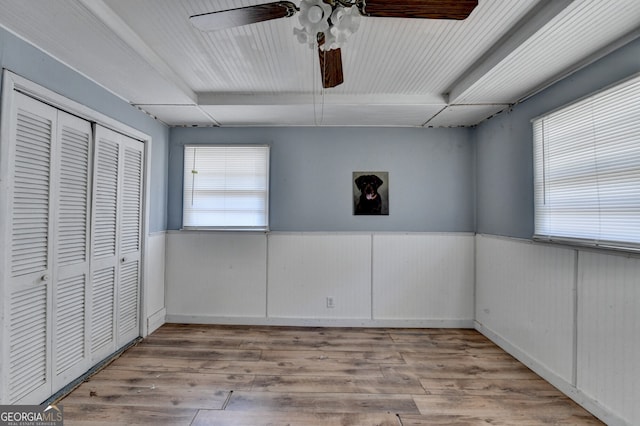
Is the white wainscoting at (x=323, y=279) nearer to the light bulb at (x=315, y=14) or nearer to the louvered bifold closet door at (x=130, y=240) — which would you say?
the louvered bifold closet door at (x=130, y=240)

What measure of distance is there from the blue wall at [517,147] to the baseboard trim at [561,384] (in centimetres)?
108

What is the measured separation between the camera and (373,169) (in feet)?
11.7

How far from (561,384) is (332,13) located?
3.00 metres

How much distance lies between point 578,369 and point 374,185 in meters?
2.39

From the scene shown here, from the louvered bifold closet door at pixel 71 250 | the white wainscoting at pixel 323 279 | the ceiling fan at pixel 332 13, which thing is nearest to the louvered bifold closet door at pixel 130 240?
the louvered bifold closet door at pixel 71 250

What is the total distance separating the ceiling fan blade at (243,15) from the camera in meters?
1.34

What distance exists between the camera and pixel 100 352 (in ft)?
8.29

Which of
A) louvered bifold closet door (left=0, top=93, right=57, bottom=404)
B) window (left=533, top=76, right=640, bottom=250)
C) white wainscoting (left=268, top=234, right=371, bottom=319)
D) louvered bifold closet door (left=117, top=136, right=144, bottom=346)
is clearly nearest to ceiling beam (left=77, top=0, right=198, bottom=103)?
louvered bifold closet door (left=0, top=93, right=57, bottom=404)

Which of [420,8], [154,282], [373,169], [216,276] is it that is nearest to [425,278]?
[373,169]

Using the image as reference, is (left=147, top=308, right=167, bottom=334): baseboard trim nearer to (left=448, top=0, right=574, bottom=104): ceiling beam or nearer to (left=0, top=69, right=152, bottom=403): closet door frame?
(left=0, top=69, right=152, bottom=403): closet door frame

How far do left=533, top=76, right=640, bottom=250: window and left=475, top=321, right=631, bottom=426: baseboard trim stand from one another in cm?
108

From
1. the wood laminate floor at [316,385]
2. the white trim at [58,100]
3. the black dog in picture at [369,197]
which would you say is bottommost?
the wood laminate floor at [316,385]

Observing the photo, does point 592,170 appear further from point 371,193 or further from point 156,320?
point 156,320

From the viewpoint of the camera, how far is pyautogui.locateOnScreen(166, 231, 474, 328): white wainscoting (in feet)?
11.5
